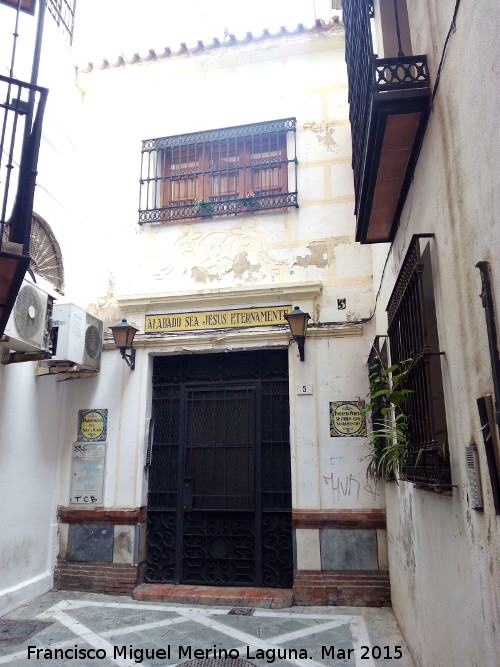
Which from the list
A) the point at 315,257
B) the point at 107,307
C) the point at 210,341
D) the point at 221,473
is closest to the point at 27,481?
the point at 221,473

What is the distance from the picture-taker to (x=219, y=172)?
7.59m

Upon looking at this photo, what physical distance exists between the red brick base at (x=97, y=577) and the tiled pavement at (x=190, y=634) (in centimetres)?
20

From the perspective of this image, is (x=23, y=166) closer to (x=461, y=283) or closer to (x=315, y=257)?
(x=461, y=283)

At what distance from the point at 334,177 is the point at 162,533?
5.18 meters

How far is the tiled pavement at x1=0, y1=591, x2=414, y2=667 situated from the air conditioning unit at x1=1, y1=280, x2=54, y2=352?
9.24 ft

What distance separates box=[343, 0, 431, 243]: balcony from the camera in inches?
119

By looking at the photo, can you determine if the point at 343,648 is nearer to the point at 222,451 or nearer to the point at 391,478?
the point at 391,478

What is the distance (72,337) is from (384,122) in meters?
4.60

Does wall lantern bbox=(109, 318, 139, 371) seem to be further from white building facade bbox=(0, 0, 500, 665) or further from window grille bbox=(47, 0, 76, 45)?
window grille bbox=(47, 0, 76, 45)

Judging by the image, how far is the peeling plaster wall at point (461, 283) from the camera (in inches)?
82.0

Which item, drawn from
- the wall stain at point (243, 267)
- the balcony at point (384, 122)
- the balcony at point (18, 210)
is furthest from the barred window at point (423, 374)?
the wall stain at point (243, 267)

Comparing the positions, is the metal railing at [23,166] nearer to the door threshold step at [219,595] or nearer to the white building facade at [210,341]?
the white building facade at [210,341]

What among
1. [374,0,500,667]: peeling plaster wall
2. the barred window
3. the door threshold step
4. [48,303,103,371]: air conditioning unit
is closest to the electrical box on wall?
[374,0,500,667]: peeling plaster wall

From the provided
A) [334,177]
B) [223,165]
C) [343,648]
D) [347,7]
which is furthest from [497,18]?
[223,165]
